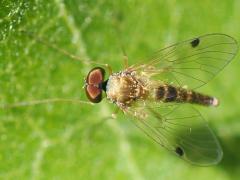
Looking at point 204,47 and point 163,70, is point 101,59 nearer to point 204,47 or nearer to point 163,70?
point 163,70

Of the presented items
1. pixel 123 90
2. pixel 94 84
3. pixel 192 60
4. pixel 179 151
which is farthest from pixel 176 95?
pixel 94 84

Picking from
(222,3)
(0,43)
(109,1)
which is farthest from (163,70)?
(0,43)

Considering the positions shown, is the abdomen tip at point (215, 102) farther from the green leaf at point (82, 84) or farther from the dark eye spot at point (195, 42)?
the dark eye spot at point (195, 42)

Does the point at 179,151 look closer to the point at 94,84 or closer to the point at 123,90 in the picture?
the point at 123,90

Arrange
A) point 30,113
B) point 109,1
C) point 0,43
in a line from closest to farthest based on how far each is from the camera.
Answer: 1. point 0,43
2. point 30,113
3. point 109,1

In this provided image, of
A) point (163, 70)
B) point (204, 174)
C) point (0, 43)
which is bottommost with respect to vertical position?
point (204, 174)
